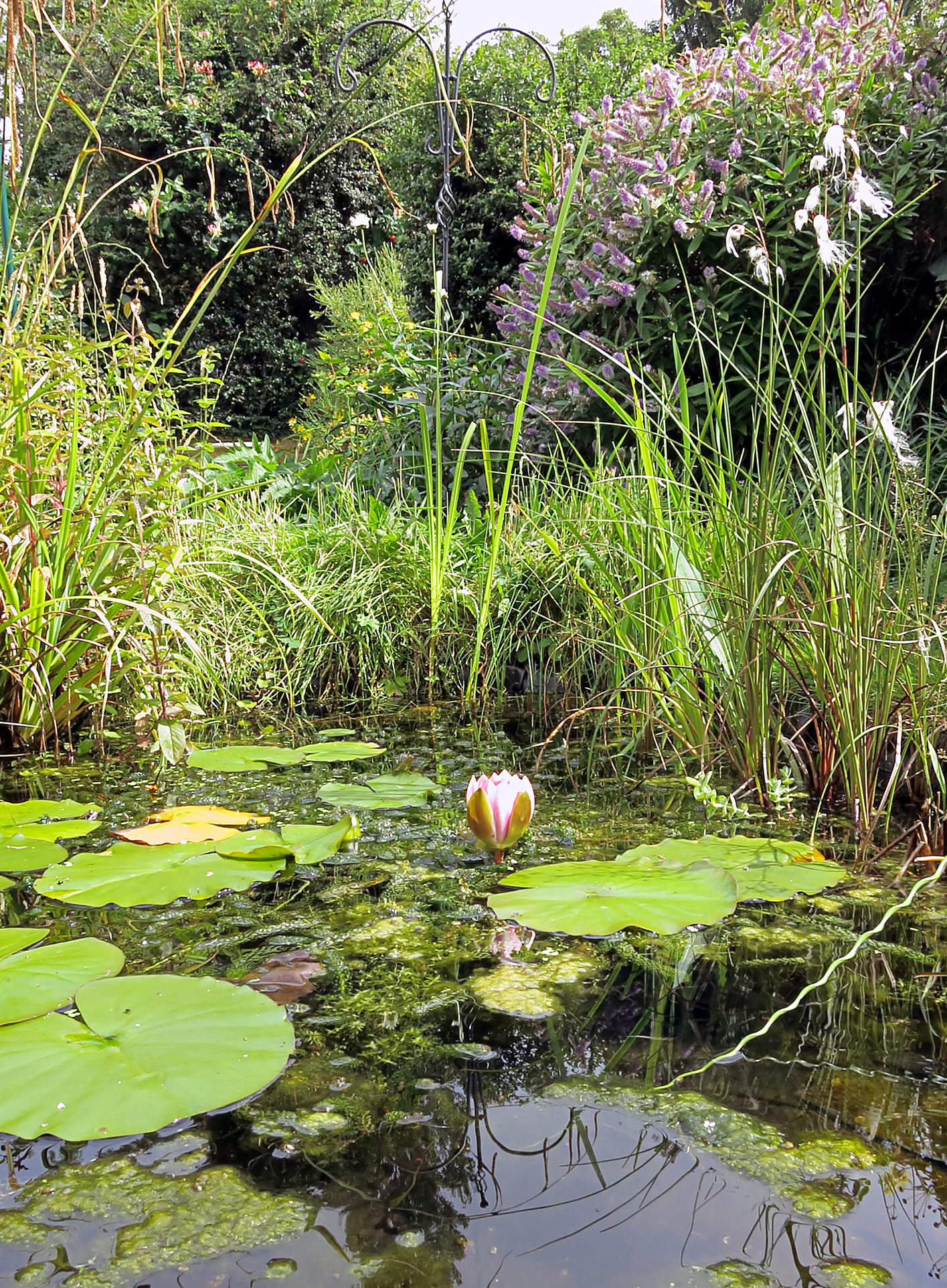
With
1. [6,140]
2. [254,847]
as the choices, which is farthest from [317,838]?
[6,140]

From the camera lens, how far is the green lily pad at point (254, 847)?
1.14 metres

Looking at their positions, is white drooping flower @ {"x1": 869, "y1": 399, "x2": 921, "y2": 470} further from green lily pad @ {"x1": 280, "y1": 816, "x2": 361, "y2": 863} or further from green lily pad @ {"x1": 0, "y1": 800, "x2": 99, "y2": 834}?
green lily pad @ {"x1": 0, "y1": 800, "x2": 99, "y2": 834}

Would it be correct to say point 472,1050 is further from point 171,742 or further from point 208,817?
point 171,742

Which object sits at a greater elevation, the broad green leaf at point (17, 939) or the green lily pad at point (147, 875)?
the broad green leaf at point (17, 939)

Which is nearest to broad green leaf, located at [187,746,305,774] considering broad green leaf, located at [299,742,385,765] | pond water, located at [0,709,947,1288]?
broad green leaf, located at [299,742,385,765]

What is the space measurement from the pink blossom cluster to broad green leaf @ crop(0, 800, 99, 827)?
1.76m

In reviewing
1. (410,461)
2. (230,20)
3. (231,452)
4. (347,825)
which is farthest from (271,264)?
(347,825)

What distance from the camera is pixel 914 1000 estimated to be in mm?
825

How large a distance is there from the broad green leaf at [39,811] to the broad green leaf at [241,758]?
10.9 inches

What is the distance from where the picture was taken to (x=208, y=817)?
1339mm

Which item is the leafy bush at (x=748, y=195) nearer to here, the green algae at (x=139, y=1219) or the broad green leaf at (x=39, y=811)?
the broad green leaf at (x=39, y=811)

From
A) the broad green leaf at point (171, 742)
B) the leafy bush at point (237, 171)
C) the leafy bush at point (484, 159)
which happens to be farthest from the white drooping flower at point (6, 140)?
the leafy bush at point (237, 171)

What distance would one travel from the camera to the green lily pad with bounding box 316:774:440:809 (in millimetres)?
1438

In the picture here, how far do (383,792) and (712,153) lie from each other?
2.32 metres
